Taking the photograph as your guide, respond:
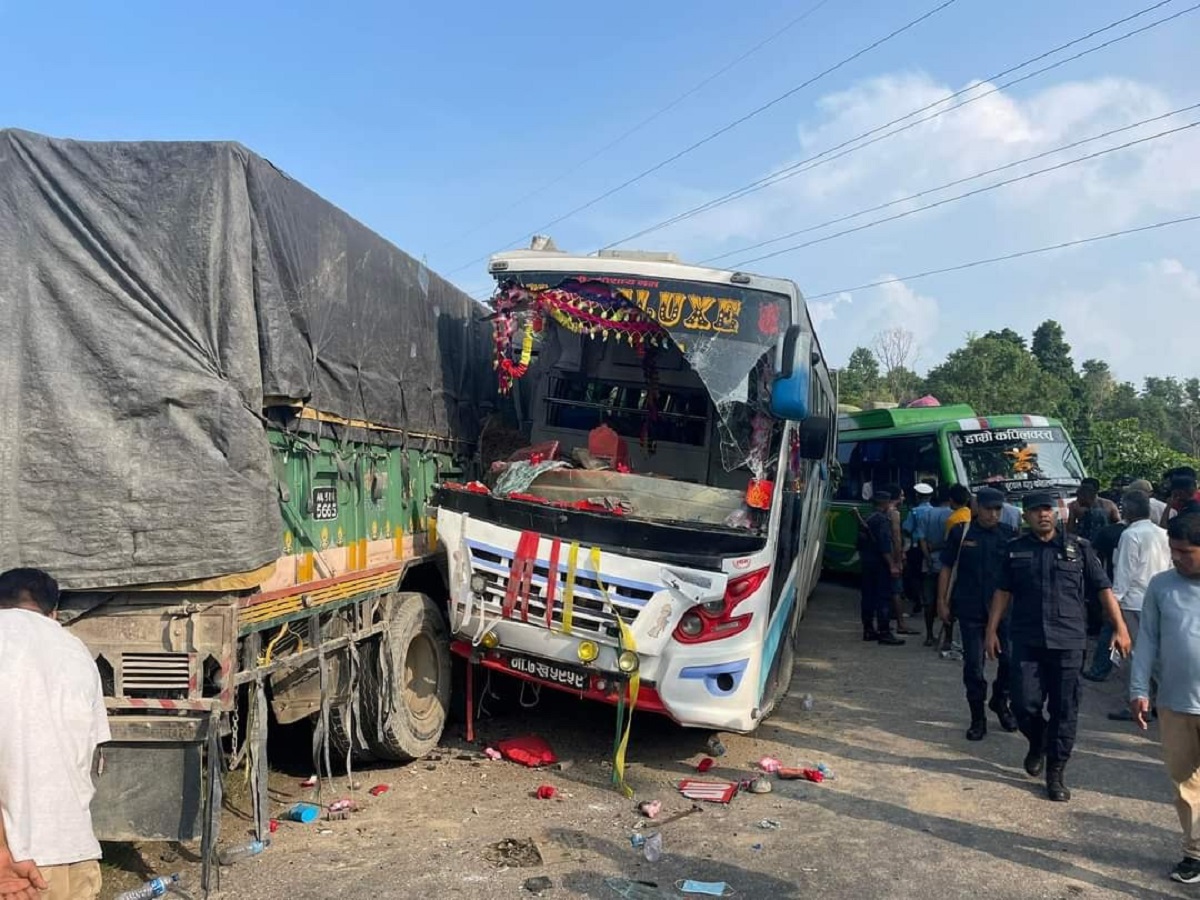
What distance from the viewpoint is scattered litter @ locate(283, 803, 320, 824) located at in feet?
15.1

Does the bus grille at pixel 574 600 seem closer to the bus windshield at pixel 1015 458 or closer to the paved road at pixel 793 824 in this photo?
the paved road at pixel 793 824

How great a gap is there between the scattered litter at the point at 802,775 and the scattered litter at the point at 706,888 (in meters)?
1.58

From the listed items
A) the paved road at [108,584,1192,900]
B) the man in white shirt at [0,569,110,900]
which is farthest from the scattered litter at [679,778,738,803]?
the man in white shirt at [0,569,110,900]

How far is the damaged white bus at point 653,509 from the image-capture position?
5078 millimetres

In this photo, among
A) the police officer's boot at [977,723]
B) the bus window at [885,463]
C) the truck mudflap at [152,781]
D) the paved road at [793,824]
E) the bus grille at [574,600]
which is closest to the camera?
the truck mudflap at [152,781]

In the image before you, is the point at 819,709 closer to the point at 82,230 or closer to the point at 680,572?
the point at 680,572

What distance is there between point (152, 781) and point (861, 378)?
47.2 m

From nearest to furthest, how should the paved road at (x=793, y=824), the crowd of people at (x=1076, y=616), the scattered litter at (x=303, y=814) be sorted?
the paved road at (x=793, y=824), the crowd of people at (x=1076, y=616), the scattered litter at (x=303, y=814)

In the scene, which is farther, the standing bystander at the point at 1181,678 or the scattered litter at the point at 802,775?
the scattered litter at the point at 802,775

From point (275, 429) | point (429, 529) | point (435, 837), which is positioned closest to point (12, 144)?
point (275, 429)

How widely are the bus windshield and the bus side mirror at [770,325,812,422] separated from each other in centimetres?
701

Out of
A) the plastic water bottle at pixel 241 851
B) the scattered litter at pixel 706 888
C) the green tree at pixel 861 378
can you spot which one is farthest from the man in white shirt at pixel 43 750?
the green tree at pixel 861 378

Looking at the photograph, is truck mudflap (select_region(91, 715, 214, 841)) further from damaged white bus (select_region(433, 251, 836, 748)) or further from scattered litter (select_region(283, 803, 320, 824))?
damaged white bus (select_region(433, 251, 836, 748))

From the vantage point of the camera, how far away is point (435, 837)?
443 cm
